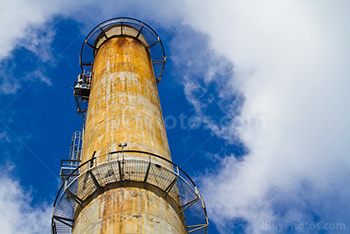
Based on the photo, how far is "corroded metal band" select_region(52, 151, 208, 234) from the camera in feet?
48.6

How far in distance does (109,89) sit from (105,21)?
8.44m

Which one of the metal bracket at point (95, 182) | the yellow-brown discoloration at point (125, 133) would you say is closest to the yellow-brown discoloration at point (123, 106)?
the yellow-brown discoloration at point (125, 133)

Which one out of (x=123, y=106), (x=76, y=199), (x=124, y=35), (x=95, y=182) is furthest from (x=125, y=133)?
(x=124, y=35)

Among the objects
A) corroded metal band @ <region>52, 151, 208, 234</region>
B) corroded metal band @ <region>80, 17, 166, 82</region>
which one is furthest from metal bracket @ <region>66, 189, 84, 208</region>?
corroded metal band @ <region>80, 17, 166, 82</region>

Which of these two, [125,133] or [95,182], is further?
[125,133]

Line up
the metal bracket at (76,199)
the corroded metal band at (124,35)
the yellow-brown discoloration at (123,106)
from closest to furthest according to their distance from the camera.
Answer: the metal bracket at (76,199) < the yellow-brown discoloration at (123,106) < the corroded metal band at (124,35)

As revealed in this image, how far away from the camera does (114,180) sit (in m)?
14.8

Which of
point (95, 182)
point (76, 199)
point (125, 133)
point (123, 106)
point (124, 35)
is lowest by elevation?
point (76, 199)

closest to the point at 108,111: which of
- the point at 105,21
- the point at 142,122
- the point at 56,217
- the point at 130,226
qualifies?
the point at 142,122

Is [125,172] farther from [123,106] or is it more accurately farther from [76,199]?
[123,106]

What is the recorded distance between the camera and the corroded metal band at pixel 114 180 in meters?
14.8

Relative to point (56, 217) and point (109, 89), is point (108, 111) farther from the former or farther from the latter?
point (56, 217)

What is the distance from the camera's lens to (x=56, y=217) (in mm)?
14961

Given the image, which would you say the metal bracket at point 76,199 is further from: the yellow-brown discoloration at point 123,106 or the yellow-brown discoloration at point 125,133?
the yellow-brown discoloration at point 123,106
